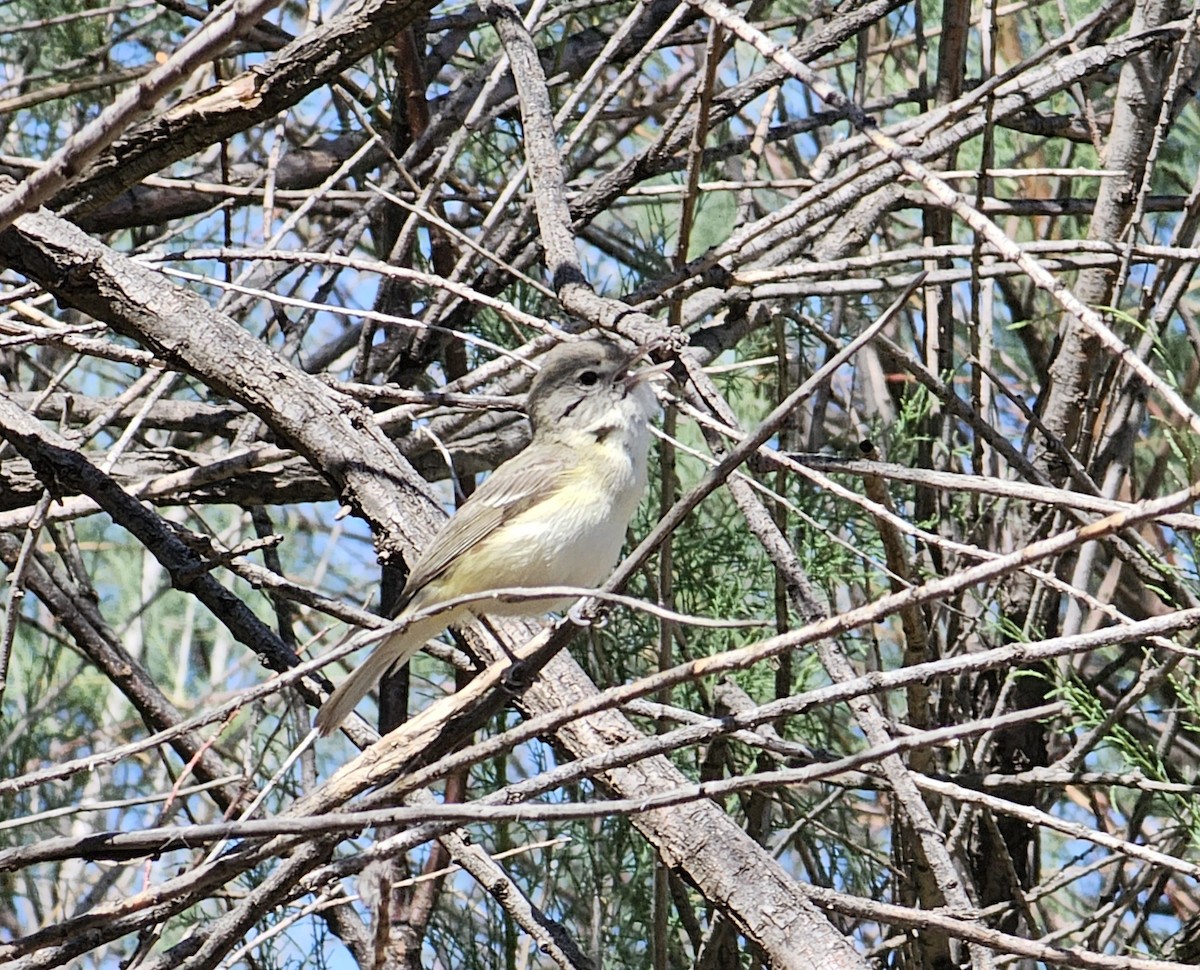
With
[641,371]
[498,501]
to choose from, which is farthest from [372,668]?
[641,371]

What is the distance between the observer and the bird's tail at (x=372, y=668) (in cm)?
318

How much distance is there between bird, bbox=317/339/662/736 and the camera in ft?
10.9

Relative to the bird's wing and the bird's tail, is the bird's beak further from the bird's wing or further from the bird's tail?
the bird's tail

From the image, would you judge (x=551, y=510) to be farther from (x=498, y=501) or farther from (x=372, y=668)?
(x=372, y=668)

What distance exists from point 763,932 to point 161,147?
210cm

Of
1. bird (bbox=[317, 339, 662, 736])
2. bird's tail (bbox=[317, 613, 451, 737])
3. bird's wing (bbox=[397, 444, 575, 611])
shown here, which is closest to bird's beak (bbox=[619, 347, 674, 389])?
bird (bbox=[317, 339, 662, 736])

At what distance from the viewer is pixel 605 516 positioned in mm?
3473

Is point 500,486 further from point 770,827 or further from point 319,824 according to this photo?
point 319,824

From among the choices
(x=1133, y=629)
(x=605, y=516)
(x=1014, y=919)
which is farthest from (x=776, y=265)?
(x=1133, y=629)

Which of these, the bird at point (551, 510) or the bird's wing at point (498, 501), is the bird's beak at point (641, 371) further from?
the bird's wing at point (498, 501)

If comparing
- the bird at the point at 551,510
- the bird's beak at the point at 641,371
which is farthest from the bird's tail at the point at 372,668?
the bird's beak at the point at 641,371

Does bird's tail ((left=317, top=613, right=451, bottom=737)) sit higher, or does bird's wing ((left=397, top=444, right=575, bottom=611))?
bird's wing ((left=397, top=444, right=575, bottom=611))

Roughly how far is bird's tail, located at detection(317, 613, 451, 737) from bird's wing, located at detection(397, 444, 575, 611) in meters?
0.08

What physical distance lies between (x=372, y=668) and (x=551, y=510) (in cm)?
55
